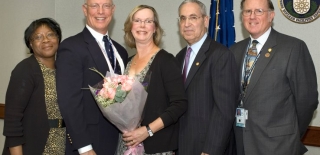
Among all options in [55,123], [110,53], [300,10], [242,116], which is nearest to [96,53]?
[110,53]

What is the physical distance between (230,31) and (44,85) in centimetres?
223

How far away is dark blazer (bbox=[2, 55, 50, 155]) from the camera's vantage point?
2.79m

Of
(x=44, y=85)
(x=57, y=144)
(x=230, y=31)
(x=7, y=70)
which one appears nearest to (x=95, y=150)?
(x=57, y=144)

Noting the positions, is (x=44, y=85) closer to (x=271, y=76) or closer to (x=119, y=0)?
(x=271, y=76)

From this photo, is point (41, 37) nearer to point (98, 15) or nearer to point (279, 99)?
point (98, 15)

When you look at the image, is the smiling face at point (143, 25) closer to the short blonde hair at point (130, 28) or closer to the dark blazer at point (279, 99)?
the short blonde hair at point (130, 28)

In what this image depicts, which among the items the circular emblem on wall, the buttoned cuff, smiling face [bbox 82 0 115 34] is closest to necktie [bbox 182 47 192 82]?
smiling face [bbox 82 0 115 34]

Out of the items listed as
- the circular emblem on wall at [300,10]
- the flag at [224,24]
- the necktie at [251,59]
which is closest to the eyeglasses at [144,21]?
the necktie at [251,59]

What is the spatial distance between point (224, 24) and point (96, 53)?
6.38ft

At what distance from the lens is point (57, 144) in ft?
9.36

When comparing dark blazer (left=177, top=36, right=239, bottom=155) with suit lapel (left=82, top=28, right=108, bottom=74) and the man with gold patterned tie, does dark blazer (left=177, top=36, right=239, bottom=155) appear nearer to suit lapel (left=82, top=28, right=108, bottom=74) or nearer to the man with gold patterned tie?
the man with gold patterned tie

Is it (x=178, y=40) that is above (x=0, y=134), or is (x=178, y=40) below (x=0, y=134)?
above

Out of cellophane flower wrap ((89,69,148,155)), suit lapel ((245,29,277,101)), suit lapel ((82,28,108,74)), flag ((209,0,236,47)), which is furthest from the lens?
flag ((209,0,236,47))

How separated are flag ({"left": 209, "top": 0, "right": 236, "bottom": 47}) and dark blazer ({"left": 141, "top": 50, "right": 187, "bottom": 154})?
1.74 meters
